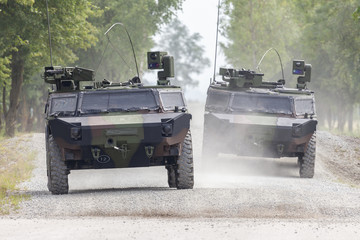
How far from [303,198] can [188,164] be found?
243cm

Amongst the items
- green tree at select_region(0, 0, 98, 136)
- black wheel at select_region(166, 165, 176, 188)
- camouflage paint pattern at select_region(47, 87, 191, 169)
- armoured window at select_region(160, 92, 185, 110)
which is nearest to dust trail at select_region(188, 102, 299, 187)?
black wheel at select_region(166, 165, 176, 188)

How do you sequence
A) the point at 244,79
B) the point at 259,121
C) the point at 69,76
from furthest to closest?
the point at 244,79 → the point at 259,121 → the point at 69,76

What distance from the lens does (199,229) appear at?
10.9 metres

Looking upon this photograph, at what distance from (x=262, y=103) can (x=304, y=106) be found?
3.44 feet

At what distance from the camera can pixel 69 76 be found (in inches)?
642

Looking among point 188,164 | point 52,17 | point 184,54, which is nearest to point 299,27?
point 52,17

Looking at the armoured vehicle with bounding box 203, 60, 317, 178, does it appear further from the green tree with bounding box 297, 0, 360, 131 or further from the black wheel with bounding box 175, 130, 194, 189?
the green tree with bounding box 297, 0, 360, 131

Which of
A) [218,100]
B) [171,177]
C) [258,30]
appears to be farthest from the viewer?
[258,30]

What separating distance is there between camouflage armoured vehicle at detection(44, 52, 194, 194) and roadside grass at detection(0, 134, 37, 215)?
116 centimetres

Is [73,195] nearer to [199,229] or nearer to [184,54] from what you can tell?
[199,229]

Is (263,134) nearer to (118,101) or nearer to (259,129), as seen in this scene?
(259,129)

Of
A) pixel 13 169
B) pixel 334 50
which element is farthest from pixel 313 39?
pixel 13 169

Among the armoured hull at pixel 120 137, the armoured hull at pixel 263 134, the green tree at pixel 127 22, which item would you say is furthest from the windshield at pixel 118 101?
the green tree at pixel 127 22

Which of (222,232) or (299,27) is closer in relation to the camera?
→ (222,232)
